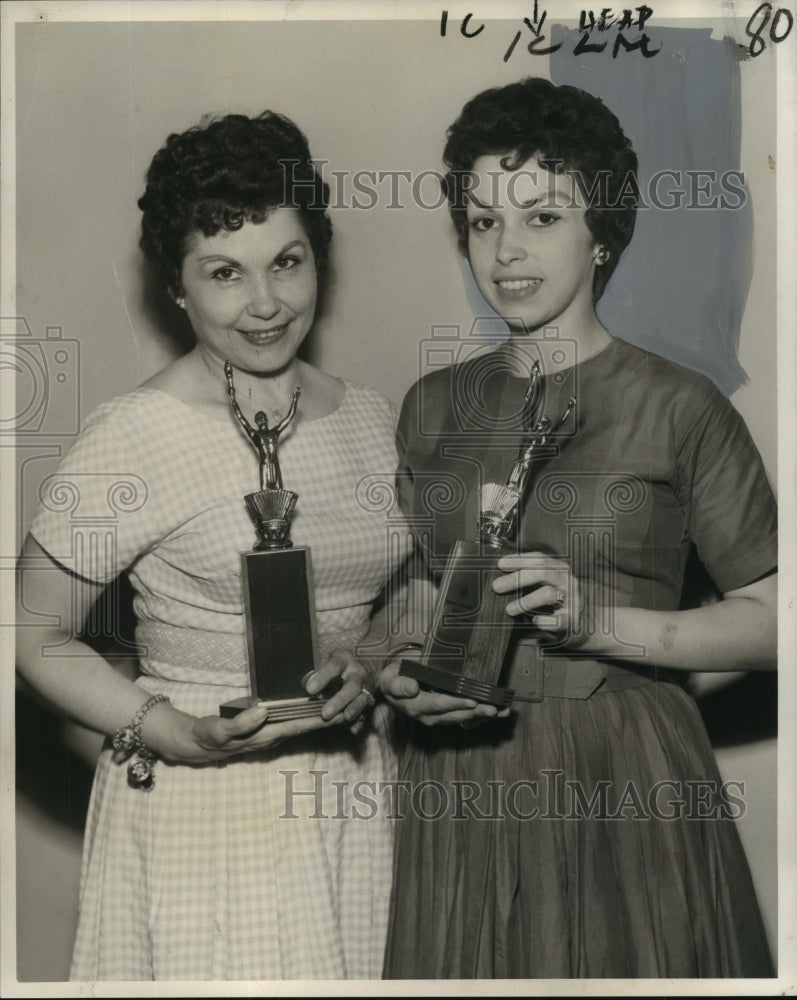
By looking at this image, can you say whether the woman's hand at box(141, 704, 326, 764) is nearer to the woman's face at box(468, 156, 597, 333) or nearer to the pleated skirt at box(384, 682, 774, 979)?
the pleated skirt at box(384, 682, 774, 979)

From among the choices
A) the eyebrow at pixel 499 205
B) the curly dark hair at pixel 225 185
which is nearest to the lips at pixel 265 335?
the curly dark hair at pixel 225 185

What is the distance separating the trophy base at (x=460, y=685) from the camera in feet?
4.83

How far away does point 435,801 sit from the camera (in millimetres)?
1569

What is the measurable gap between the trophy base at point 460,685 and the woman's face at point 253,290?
1.51ft

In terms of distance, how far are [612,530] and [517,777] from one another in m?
0.37

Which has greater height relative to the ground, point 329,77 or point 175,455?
point 329,77

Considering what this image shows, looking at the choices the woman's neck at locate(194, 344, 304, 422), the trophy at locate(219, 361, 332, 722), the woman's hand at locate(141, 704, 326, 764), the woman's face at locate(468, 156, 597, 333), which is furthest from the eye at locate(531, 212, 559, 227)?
the woman's hand at locate(141, 704, 326, 764)

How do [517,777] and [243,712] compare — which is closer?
[243,712]

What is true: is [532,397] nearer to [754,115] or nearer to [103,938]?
[754,115]

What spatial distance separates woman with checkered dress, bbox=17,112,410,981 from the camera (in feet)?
4.98

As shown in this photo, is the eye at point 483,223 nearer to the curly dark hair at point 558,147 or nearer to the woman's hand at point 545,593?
the curly dark hair at point 558,147

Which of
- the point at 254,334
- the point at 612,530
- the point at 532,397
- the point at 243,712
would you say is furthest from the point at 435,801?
the point at 254,334

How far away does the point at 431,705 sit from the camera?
150cm

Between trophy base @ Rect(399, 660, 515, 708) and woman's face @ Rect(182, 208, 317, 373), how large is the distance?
460mm
